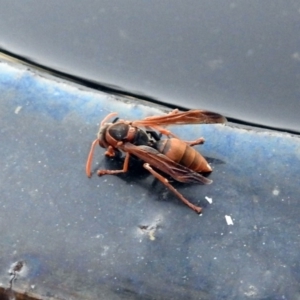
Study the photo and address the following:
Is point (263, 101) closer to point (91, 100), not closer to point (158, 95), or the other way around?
point (158, 95)

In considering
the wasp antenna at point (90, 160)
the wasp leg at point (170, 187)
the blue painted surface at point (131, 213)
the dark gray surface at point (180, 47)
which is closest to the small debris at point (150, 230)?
the blue painted surface at point (131, 213)

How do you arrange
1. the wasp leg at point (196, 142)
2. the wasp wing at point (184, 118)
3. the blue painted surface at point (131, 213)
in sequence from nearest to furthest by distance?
the blue painted surface at point (131, 213) → the wasp wing at point (184, 118) → the wasp leg at point (196, 142)

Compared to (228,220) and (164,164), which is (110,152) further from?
(228,220)

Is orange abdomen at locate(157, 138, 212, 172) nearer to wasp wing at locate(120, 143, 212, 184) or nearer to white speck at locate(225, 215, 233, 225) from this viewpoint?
wasp wing at locate(120, 143, 212, 184)

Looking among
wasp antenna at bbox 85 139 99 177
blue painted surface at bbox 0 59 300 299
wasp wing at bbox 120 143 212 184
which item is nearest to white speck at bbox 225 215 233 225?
blue painted surface at bbox 0 59 300 299

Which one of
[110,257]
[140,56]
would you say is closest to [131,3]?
[140,56]

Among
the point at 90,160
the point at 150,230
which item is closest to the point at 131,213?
the point at 150,230

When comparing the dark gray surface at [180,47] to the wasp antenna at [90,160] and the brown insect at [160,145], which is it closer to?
the brown insect at [160,145]
